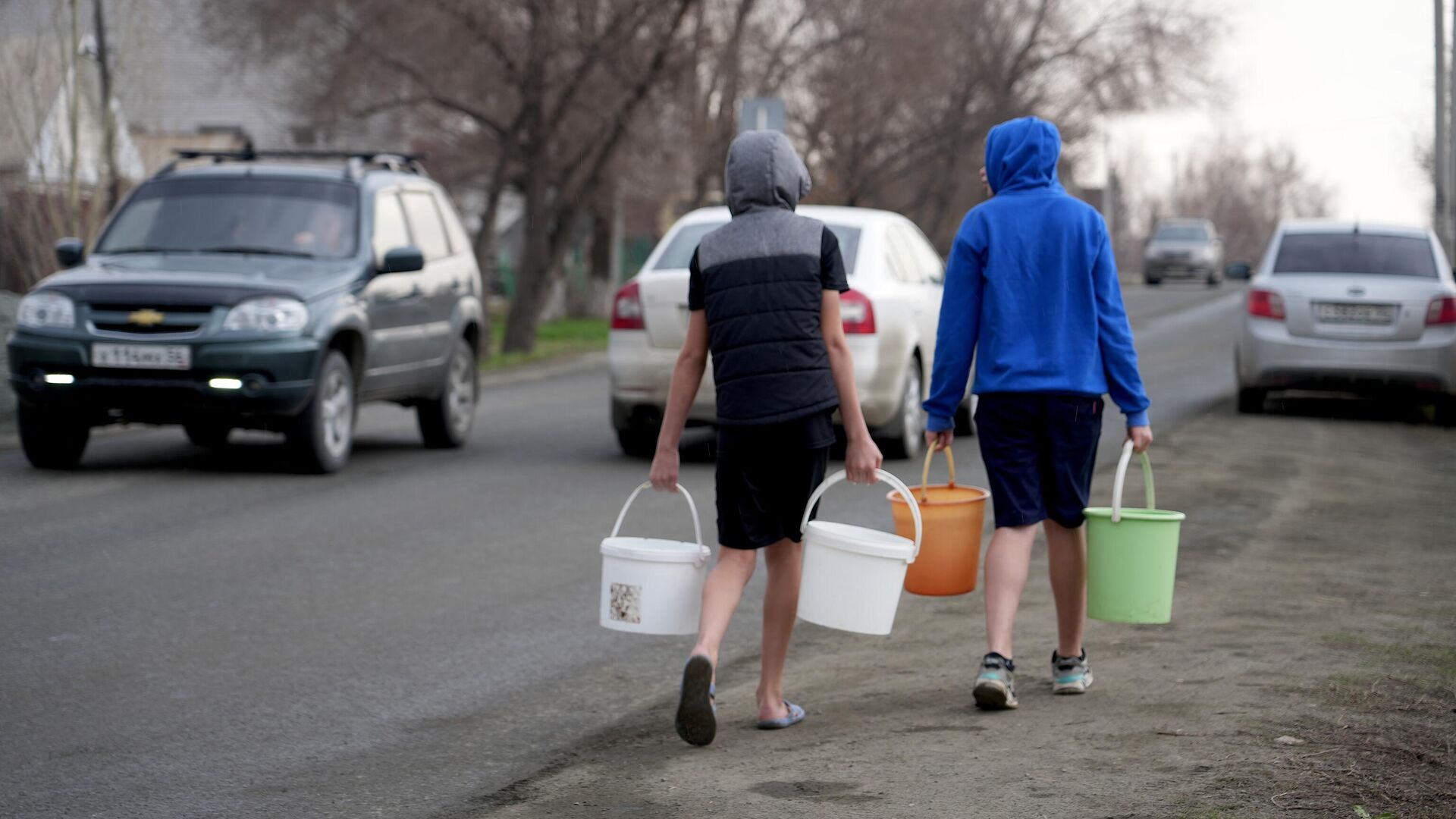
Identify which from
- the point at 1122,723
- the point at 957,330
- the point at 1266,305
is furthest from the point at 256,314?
the point at 1266,305

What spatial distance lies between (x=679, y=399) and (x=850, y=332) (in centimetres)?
637

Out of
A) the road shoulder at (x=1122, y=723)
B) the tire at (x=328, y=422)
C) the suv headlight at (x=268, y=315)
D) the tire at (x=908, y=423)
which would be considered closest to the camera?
the road shoulder at (x=1122, y=723)

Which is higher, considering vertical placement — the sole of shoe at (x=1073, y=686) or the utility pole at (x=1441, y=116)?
the utility pole at (x=1441, y=116)

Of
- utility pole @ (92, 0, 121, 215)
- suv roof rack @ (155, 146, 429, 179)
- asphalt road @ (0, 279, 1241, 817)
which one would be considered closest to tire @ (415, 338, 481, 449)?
asphalt road @ (0, 279, 1241, 817)

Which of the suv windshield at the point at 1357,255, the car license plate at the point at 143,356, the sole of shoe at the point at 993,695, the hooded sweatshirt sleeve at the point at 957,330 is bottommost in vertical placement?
the sole of shoe at the point at 993,695

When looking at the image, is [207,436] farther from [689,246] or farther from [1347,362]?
[1347,362]

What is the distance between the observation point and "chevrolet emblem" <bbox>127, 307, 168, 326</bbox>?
10.9m

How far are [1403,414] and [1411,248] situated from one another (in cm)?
179

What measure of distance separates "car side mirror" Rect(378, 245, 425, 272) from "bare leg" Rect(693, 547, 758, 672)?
708cm

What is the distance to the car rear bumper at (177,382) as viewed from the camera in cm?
1076

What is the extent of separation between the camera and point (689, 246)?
1198cm

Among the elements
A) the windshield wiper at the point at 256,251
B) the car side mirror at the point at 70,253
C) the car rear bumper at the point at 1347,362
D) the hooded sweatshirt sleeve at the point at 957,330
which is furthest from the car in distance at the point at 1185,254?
the hooded sweatshirt sleeve at the point at 957,330

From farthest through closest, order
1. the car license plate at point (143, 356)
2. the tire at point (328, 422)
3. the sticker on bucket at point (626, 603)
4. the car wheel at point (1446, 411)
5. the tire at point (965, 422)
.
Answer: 1. the car wheel at point (1446, 411)
2. the tire at point (965, 422)
3. the tire at point (328, 422)
4. the car license plate at point (143, 356)
5. the sticker on bucket at point (626, 603)

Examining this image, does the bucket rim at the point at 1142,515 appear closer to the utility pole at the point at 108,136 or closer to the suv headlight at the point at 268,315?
the suv headlight at the point at 268,315
